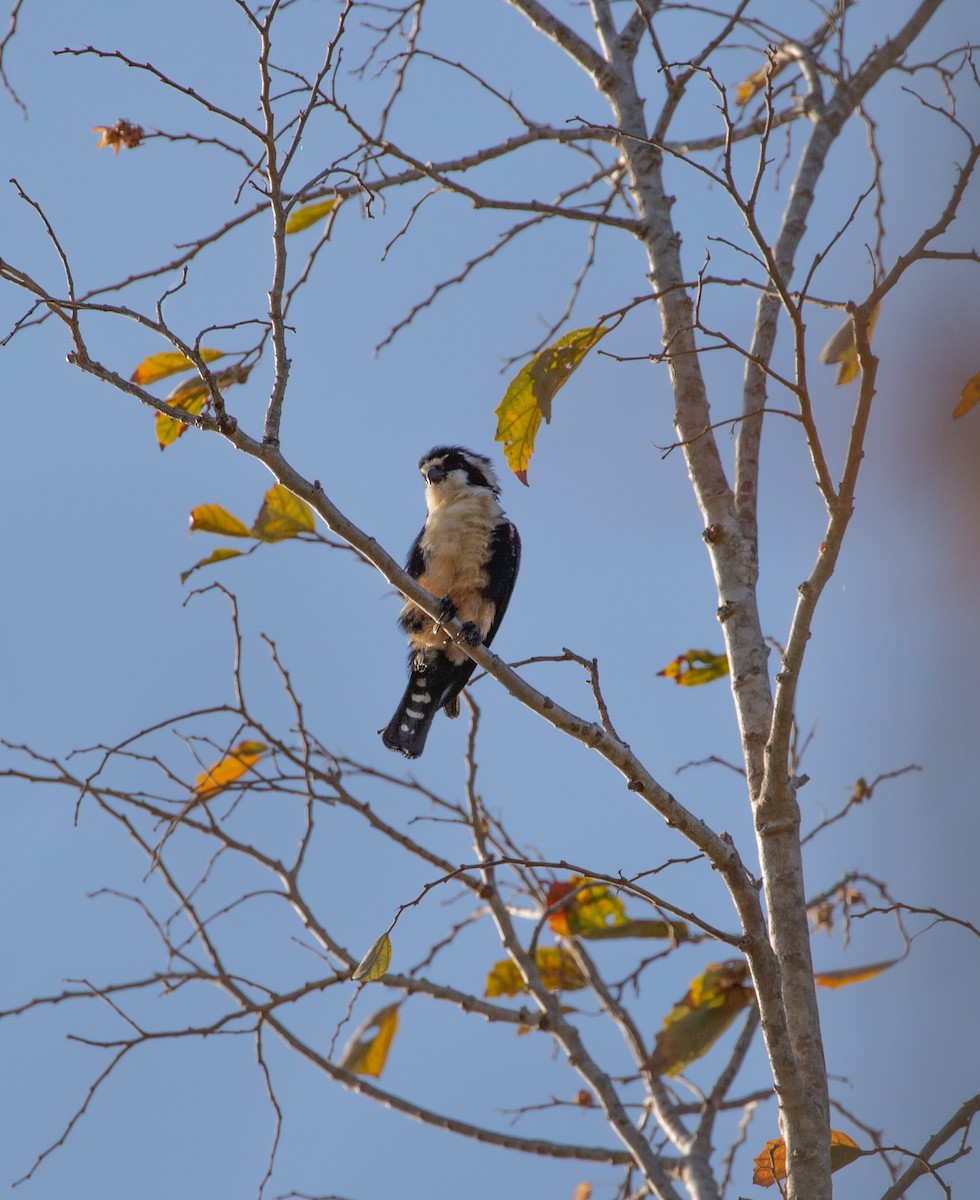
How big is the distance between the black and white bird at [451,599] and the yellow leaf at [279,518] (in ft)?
3.12

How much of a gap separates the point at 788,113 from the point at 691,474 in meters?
1.35

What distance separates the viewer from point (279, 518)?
2939mm

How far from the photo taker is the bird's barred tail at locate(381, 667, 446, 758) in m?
3.84

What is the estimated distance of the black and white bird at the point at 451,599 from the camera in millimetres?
3902

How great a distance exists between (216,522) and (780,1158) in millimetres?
1846

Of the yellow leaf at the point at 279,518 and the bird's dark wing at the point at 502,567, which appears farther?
the bird's dark wing at the point at 502,567

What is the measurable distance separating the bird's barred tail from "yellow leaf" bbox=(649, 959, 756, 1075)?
1.11m

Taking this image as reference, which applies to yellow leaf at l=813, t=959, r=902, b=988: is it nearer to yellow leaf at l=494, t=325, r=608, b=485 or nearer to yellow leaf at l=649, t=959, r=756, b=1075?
yellow leaf at l=649, t=959, r=756, b=1075

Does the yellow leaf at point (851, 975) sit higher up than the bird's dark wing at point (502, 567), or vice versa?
the bird's dark wing at point (502, 567)

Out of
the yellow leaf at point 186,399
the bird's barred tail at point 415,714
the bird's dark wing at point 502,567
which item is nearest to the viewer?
the yellow leaf at point 186,399

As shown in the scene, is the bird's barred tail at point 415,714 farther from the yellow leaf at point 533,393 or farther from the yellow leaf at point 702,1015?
the yellow leaf at point 533,393

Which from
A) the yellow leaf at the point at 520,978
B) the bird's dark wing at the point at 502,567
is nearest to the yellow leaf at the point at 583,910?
the yellow leaf at the point at 520,978

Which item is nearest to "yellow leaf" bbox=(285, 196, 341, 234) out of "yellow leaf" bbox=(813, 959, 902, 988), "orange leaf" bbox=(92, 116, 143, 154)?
"orange leaf" bbox=(92, 116, 143, 154)

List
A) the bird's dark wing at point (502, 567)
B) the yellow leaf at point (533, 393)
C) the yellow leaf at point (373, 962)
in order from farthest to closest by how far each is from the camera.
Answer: the bird's dark wing at point (502, 567)
the yellow leaf at point (533, 393)
the yellow leaf at point (373, 962)
